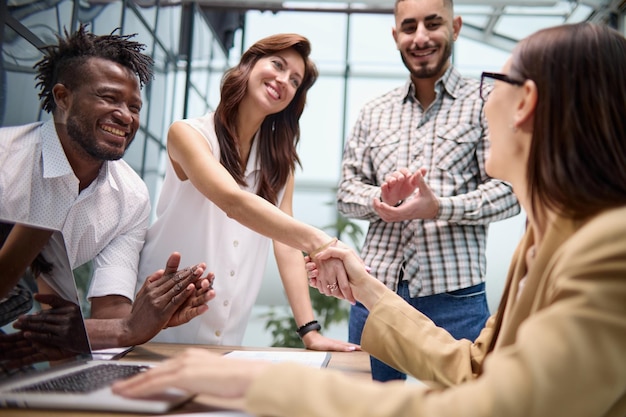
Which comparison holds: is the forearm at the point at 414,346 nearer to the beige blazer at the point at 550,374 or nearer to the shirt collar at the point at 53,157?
the beige blazer at the point at 550,374

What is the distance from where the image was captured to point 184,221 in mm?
2137

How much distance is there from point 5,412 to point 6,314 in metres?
0.31

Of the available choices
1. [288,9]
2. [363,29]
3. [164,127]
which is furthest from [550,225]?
[363,29]

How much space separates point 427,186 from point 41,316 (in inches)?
52.2

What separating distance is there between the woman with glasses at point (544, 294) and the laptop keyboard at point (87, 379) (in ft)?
0.36

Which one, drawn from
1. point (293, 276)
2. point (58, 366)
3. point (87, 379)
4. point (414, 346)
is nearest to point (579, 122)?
point (414, 346)

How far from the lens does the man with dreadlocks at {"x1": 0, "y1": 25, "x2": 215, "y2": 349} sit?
1709mm

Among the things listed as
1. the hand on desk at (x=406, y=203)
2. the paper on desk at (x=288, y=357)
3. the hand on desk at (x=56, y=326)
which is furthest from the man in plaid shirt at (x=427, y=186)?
the hand on desk at (x=56, y=326)

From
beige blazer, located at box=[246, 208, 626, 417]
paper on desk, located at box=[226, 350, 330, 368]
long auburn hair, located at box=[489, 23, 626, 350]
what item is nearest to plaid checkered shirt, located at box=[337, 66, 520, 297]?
paper on desk, located at box=[226, 350, 330, 368]

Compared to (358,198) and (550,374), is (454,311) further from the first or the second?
(550,374)

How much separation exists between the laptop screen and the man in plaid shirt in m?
1.09

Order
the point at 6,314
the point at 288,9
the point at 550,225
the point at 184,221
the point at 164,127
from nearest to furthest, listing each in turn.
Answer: the point at 550,225
the point at 6,314
the point at 184,221
the point at 164,127
the point at 288,9

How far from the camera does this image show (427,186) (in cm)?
204

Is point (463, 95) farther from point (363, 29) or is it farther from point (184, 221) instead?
point (363, 29)
